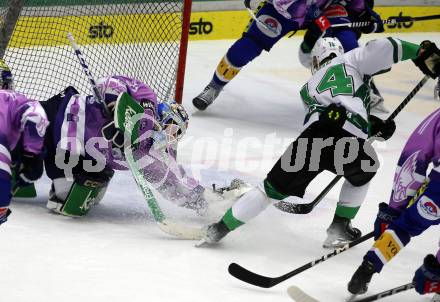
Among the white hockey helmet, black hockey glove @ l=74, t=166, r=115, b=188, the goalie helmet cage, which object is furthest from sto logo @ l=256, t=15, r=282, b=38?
black hockey glove @ l=74, t=166, r=115, b=188

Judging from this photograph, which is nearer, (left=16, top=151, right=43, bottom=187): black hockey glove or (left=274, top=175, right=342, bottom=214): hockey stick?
(left=16, top=151, right=43, bottom=187): black hockey glove

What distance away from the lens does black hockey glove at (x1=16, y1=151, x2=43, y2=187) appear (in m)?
2.86

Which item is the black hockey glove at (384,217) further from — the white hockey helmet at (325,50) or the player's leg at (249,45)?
the player's leg at (249,45)

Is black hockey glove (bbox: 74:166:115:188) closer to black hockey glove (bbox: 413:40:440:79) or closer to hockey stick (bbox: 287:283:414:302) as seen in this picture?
hockey stick (bbox: 287:283:414:302)

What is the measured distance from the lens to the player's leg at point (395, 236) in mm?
2590

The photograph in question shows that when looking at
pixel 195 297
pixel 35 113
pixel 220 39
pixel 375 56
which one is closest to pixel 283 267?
pixel 195 297

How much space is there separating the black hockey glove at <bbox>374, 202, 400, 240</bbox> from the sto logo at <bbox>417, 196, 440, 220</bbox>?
28 centimetres

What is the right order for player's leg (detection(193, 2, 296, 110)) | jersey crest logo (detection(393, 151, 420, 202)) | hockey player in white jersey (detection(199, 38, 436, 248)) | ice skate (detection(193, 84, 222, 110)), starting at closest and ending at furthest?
1. jersey crest logo (detection(393, 151, 420, 202))
2. hockey player in white jersey (detection(199, 38, 436, 248))
3. player's leg (detection(193, 2, 296, 110))
4. ice skate (detection(193, 84, 222, 110))

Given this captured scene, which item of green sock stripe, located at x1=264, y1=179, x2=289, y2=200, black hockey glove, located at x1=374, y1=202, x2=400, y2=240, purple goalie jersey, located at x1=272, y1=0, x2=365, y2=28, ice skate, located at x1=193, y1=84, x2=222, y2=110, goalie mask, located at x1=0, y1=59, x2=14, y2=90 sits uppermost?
goalie mask, located at x1=0, y1=59, x2=14, y2=90

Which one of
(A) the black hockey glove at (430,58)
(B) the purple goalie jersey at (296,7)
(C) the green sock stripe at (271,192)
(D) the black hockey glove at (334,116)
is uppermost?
(A) the black hockey glove at (430,58)

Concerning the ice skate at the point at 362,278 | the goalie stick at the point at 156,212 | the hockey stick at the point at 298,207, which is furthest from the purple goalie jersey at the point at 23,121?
the hockey stick at the point at 298,207

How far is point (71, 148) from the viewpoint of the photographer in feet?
10.8

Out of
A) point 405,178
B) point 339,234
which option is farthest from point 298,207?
point 405,178

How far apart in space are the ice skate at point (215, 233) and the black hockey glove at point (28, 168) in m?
0.61
